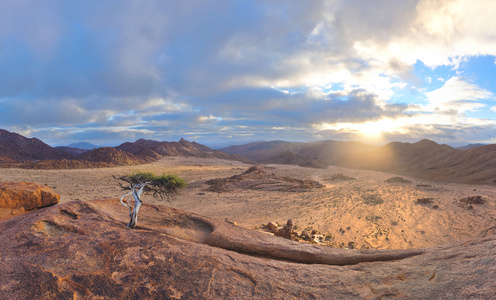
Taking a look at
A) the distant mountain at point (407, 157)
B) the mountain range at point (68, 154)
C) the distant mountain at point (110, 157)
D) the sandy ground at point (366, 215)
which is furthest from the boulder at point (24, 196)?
the distant mountain at point (407, 157)

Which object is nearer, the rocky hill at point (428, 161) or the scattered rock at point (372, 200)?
the scattered rock at point (372, 200)

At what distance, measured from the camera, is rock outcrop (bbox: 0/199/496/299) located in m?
4.04

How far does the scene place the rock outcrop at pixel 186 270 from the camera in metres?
4.04

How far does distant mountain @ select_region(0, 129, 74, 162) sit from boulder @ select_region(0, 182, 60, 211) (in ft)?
282

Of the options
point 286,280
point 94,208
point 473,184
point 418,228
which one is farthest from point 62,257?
point 473,184

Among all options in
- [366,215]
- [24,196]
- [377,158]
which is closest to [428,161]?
[377,158]

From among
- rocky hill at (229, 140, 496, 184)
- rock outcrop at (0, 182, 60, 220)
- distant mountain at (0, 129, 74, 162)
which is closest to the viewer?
rock outcrop at (0, 182, 60, 220)

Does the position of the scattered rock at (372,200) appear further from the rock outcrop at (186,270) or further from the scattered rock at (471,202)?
the rock outcrop at (186,270)

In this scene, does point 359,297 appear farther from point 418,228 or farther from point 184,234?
point 418,228

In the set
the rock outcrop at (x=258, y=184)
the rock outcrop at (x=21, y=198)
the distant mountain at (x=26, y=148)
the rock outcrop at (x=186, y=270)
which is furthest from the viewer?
the distant mountain at (x=26, y=148)

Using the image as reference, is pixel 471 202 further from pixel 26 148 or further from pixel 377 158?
pixel 26 148

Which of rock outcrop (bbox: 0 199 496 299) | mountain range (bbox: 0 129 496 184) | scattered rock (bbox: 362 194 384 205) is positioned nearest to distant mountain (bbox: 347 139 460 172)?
mountain range (bbox: 0 129 496 184)

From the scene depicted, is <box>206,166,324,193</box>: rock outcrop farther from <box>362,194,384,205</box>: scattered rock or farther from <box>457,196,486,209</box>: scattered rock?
<box>457,196,486,209</box>: scattered rock

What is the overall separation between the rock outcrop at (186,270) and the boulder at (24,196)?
202 centimetres
